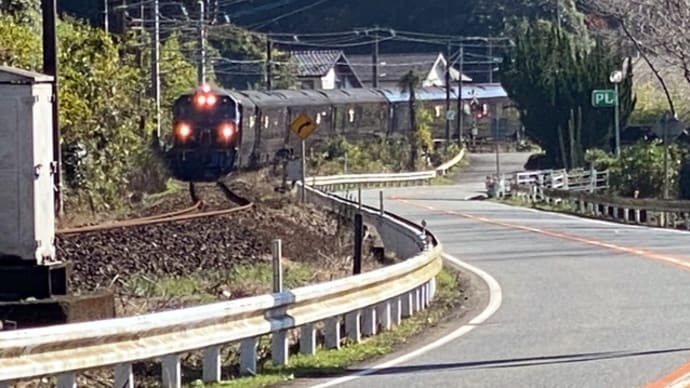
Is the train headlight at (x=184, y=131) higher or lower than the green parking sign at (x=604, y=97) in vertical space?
lower

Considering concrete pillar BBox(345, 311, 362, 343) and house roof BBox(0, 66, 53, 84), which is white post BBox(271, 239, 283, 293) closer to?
concrete pillar BBox(345, 311, 362, 343)

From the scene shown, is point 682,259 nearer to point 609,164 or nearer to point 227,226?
point 227,226

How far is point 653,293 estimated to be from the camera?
60.4 ft

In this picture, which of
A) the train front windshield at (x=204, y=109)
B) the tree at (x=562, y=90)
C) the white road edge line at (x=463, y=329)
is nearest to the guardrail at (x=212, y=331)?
the white road edge line at (x=463, y=329)

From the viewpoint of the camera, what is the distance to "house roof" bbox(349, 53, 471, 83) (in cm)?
10612

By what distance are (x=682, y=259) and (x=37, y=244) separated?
38.9ft

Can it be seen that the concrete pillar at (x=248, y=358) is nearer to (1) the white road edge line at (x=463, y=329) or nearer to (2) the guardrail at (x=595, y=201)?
(1) the white road edge line at (x=463, y=329)

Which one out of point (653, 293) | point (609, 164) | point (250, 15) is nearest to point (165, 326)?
point (653, 293)

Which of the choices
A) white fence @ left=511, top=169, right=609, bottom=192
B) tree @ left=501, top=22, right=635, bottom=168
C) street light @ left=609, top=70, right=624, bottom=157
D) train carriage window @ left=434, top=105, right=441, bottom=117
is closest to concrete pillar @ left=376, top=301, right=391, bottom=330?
white fence @ left=511, top=169, right=609, bottom=192

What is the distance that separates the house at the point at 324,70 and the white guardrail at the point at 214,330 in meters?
84.8

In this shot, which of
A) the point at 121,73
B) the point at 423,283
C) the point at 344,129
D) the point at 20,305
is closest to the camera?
the point at 20,305

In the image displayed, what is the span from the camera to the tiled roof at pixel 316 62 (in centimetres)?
10225

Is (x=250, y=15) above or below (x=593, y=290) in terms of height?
above

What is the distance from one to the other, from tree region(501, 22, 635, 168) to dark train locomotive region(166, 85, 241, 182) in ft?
61.7
